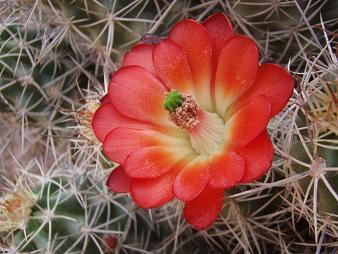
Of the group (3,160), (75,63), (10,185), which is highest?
(75,63)

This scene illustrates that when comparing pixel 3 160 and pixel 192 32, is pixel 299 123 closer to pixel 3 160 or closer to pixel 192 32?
pixel 192 32

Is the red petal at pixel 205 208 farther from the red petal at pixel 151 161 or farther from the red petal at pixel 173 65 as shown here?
the red petal at pixel 173 65

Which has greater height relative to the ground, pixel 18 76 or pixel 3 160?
pixel 18 76

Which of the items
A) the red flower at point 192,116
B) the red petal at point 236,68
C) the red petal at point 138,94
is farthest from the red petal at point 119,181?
the red petal at point 236,68

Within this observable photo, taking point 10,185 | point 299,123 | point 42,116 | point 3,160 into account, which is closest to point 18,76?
point 42,116

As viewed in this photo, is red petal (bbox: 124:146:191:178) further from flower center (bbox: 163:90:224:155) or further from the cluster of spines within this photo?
the cluster of spines

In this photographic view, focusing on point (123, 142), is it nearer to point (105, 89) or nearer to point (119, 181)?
point (119, 181)

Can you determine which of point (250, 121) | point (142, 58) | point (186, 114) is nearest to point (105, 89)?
point (142, 58)
